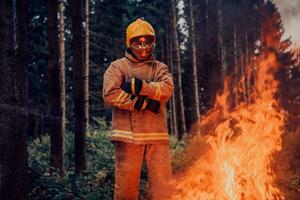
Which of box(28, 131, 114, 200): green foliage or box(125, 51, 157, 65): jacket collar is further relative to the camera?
box(28, 131, 114, 200): green foliage

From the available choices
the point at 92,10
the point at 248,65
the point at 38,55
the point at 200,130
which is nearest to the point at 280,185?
the point at 200,130

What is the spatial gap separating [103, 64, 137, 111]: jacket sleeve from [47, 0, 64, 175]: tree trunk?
19.9 feet

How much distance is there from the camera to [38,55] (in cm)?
2847

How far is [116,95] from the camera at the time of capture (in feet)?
18.7

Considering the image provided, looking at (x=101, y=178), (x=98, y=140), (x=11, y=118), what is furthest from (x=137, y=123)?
(x=98, y=140)

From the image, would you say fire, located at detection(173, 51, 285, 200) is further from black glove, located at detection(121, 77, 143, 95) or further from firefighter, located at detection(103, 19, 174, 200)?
black glove, located at detection(121, 77, 143, 95)

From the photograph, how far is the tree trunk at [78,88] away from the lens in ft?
38.1

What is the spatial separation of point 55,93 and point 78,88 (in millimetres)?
583

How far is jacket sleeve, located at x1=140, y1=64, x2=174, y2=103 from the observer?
5641 mm

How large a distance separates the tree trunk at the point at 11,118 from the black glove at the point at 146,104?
303cm

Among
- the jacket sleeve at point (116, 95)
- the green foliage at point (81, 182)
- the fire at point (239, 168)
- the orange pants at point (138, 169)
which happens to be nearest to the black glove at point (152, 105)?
the jacket sleeve at point (116, 95)

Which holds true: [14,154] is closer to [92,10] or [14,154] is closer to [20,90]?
[20,90]

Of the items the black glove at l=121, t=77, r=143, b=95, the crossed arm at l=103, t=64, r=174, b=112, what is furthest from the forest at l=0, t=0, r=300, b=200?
the black glove at l=121, t=77, r=143, b=95

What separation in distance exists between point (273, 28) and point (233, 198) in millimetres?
37899
